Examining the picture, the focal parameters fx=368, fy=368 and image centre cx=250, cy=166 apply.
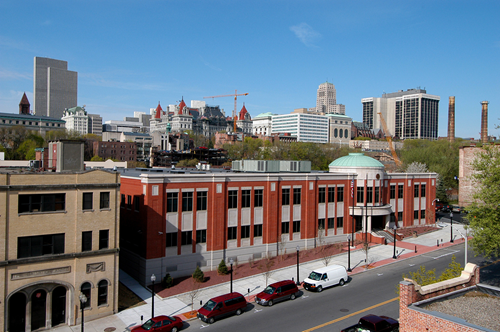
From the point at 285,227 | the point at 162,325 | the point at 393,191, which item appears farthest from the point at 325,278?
the point at 393,191

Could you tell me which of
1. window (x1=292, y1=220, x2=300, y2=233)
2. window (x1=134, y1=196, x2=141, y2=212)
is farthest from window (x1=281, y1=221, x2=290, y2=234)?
window (x1=134, y1=196, x2=141, y2=212)

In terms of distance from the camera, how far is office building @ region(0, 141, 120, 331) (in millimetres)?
25328

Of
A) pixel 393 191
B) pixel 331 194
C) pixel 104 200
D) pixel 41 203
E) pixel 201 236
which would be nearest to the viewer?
pixel 41 203

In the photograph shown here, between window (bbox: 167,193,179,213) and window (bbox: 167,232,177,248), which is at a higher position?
window (bbox: 167,193,179,213)

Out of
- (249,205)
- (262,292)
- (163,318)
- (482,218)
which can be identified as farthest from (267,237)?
(482,218)

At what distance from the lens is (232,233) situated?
4091 cm

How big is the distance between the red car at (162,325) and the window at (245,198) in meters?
17.7

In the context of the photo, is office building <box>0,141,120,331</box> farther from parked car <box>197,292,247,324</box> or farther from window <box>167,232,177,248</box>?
window <box>167,232,177,248</box>

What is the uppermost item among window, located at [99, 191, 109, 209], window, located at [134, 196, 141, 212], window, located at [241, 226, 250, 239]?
window, located at [99, 191, 109, 209]

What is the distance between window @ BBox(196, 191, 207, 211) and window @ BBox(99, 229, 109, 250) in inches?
439

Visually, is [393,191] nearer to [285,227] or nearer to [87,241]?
[285,227]

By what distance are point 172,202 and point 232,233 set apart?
7964mm

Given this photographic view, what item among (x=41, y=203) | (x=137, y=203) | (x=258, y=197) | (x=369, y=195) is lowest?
(x=137, y=203)

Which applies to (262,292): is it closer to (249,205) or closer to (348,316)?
(348,316)
